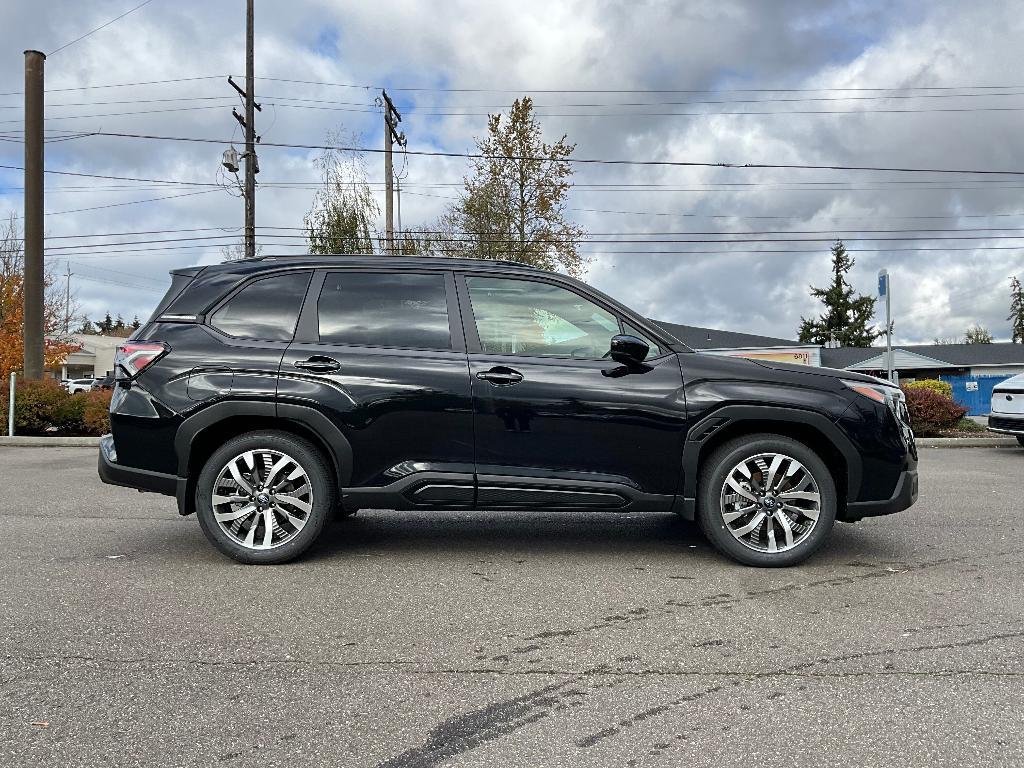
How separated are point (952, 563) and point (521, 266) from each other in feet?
10.7

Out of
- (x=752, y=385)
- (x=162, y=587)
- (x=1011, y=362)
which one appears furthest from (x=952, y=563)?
(x=1011, y=362)

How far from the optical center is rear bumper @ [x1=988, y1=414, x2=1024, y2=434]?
1238 cm

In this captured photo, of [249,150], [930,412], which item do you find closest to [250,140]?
[249,150]

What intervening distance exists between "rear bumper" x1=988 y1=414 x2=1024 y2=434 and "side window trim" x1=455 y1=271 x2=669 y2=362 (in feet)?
34.3

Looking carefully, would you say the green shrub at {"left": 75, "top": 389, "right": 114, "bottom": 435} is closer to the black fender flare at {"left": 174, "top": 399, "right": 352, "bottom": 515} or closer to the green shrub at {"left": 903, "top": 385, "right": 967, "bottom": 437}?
the black fender flare at {"left": 174, "top": 399, "right": 352, "bottom": 515}

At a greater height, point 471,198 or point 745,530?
point 471,198

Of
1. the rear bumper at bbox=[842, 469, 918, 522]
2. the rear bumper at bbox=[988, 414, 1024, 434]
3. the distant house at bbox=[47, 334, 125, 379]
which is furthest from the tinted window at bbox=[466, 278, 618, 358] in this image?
the distant house at bbox=[47, 334, 125, 379]

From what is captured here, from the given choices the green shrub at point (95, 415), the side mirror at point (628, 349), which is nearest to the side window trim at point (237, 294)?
the side mirror at point (628, 349)

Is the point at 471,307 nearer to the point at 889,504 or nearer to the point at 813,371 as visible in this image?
the point at 813,371

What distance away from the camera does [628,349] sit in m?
Answer: 4.58

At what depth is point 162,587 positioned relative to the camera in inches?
169

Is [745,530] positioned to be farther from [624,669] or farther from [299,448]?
[299,448]

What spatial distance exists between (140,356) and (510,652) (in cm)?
296

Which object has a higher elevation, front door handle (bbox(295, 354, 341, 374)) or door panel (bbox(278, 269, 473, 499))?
front door handle (bbox(295, 354, 341, 374))
